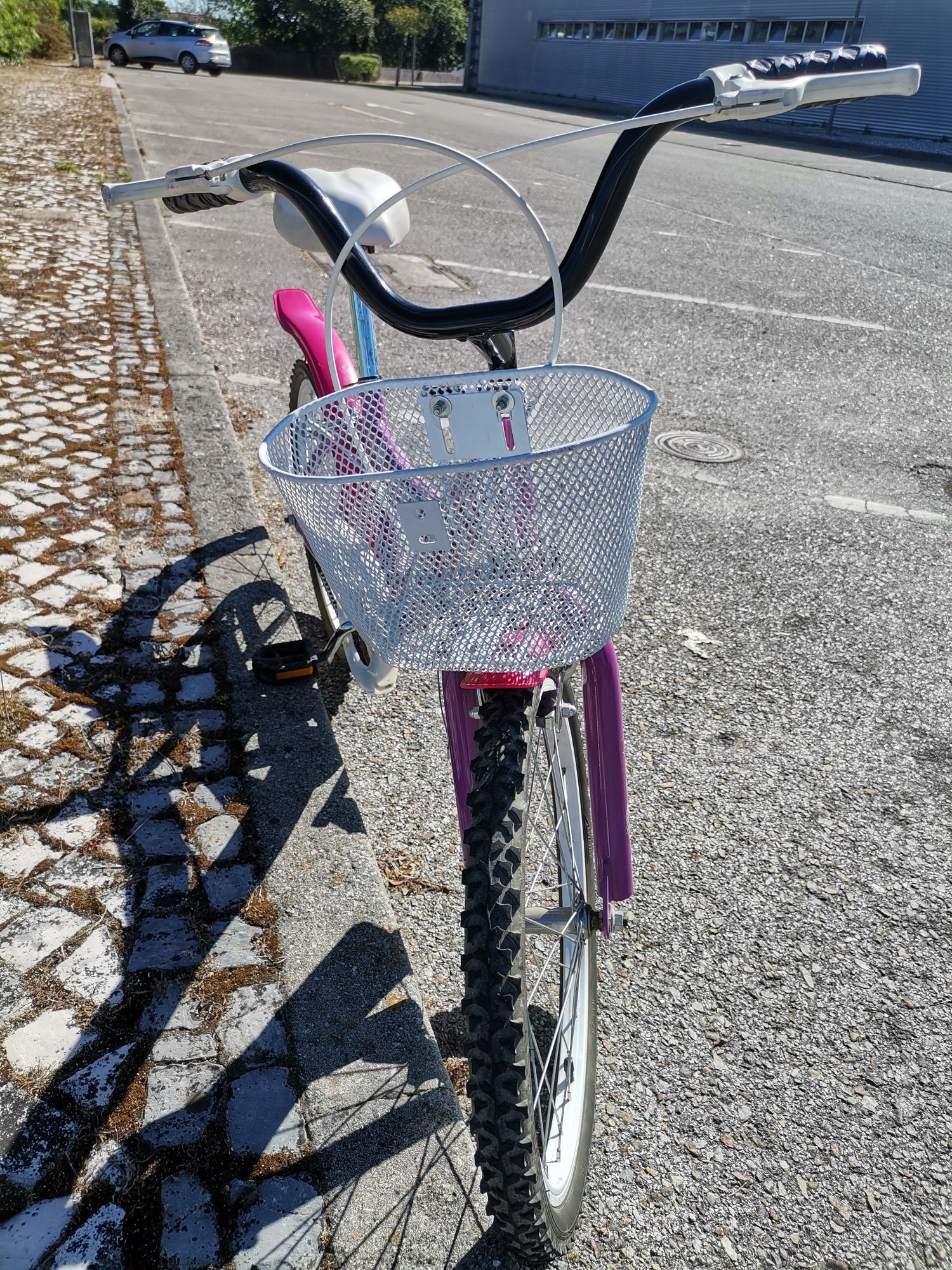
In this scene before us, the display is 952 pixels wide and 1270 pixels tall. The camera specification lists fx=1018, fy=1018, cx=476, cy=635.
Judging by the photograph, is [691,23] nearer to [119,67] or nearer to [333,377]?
[119,67]

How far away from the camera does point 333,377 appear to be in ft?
6.16

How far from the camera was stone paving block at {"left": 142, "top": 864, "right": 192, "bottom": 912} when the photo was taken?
2.34 m

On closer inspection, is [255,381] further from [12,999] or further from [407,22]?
[407,22]

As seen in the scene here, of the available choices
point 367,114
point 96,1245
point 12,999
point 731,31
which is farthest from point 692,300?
point 731,31

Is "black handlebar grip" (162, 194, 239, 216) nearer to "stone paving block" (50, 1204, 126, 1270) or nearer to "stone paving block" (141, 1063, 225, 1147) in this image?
"stone paving block" (141, 1063, 225, 1147)

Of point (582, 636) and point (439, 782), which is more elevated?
point (582, 636)

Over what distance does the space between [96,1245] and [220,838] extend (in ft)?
3.29

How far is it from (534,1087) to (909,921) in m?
1.35

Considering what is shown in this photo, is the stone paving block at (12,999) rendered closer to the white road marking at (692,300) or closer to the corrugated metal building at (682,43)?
the white road marking at (692,300)

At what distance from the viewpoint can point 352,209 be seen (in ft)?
7.04

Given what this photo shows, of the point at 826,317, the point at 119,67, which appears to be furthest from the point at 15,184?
the point at 119,67

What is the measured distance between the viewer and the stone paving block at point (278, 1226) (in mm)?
1655

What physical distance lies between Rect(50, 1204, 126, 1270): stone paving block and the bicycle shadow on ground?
0.05 ft

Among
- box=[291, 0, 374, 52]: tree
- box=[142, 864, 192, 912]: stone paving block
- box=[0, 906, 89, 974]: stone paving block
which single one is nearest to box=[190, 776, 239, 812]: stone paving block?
box=[142, 864, 192, 912]: stone paving block
